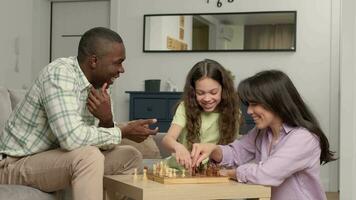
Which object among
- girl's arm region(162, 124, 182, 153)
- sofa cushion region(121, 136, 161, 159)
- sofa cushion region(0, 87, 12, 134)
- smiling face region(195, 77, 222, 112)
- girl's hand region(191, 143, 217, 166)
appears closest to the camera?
girl's hand region(191, 143, 217, 166)

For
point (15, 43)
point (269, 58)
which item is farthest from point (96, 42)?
point (15, 43)

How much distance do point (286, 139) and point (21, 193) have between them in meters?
0.95

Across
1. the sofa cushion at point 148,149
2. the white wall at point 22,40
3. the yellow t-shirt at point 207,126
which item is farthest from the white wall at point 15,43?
the yellow t-shirt at point 207,126

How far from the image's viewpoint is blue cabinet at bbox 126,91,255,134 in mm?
5426

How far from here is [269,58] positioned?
5.58 metres

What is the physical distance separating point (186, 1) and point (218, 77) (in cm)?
348

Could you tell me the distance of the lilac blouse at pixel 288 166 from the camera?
187cm

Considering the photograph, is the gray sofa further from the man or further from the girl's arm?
the girl's arm

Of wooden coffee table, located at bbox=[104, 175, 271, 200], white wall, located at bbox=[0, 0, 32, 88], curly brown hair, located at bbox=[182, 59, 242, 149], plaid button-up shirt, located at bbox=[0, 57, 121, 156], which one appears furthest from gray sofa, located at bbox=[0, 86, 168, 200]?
white wall, located at bbox=[0, 0, 32, 88]

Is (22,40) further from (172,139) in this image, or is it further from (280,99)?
(280,99)

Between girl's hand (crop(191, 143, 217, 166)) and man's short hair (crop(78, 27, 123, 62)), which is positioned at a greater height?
man's short hair (crop(78, 27, 123, 62))

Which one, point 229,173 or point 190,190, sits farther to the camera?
point 229,173

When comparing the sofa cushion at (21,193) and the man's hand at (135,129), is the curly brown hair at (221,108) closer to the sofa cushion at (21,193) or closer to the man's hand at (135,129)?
the man's hand at (135,129)

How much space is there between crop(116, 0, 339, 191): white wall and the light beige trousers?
3.36m
